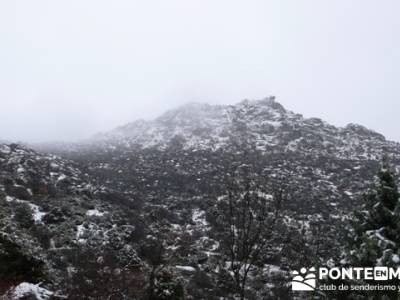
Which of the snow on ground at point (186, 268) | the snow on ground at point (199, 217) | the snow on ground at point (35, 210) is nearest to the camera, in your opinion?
the snow on ground at point (186, 268)

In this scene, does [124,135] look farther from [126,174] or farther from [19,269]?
[19,269]

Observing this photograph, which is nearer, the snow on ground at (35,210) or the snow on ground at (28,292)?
the snow on ground at (28,292)

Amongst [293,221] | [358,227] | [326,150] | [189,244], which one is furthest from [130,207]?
[326,150]

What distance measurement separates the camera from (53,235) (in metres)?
22.8

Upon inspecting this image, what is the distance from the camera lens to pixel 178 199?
39406 millimetres

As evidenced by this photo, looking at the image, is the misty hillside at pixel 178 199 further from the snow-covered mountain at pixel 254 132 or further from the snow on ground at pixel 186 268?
→ the snow-covered mountain at pixel 254 132
